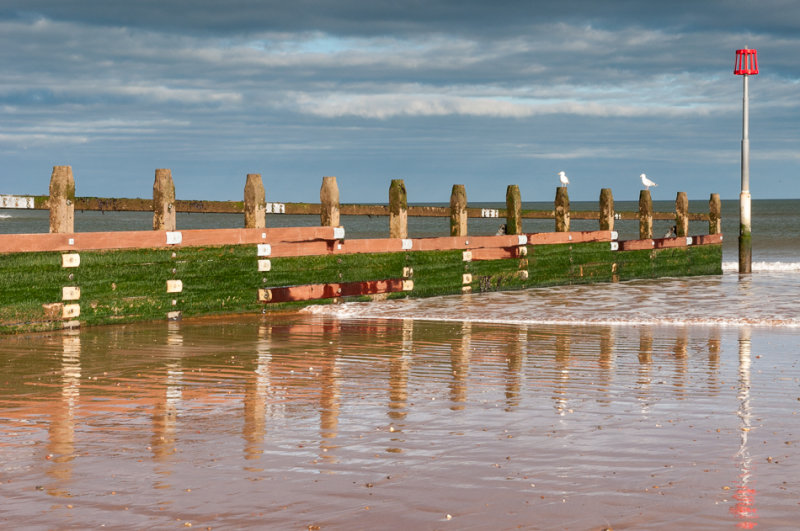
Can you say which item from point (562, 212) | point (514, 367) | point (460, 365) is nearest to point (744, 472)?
point (514, 367)

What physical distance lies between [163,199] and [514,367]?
673 centimetres

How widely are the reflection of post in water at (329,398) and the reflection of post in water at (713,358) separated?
9.97 ft

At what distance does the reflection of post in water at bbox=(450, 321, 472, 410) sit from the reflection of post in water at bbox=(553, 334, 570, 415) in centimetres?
71

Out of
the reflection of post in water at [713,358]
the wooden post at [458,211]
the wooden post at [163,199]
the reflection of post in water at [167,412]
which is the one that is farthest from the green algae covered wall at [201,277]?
the reflection of post in water at [713,358]

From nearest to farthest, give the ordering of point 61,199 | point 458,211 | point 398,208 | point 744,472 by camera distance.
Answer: point 744,472 → point 61,199 → point 398,208 → point 458,211

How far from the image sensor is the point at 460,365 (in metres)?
9.35

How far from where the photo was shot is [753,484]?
5.00 meters

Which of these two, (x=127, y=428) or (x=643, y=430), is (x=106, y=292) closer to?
(x=127, y=428)

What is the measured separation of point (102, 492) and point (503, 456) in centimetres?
218

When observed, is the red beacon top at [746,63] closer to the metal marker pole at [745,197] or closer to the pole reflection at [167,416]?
the metal marker pole at [745,197]

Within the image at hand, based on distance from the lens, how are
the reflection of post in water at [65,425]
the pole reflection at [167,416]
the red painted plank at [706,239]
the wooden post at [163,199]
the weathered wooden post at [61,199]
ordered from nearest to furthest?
the reflection of post in water at [65,425] < the pole reflection at [167,416] < the weathered wooden post at [61,199] < the wooden post at [163,199] < the red painted plank at [706,239]

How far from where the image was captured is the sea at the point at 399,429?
15.2 ft

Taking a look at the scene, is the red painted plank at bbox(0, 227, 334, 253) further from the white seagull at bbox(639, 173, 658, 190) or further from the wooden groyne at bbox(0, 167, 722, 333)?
the white seagull at bbox(639, 173, 658, 190)

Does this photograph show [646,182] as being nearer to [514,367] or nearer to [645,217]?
[645,217]
